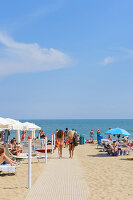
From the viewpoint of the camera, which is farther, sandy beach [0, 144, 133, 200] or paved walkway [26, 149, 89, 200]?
sandy beach [0, 144, 133, 200]

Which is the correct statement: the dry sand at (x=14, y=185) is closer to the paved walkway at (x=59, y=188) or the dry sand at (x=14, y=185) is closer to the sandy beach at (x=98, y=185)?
the sandy beach at (x=98, y=185)

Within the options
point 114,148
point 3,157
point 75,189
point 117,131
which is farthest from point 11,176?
point 117,131

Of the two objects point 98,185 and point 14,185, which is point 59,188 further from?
point 14,185

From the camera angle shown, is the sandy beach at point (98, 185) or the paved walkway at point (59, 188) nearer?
the paved walkway at point (59, 188)

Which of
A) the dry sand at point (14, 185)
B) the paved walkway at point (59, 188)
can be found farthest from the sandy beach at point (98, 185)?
the paved walkway at point (59, 188)

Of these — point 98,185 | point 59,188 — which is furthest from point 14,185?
point 98,185

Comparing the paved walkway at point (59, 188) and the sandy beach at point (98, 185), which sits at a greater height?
the paved walkway at point (59, 188)

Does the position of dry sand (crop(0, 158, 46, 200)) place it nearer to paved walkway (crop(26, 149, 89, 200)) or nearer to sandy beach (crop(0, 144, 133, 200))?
sandy beach (crop(0, 144, 133, 200))

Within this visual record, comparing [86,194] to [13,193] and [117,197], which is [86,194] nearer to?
[117,197]

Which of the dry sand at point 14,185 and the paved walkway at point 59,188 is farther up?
the paved walkway at point 59,188

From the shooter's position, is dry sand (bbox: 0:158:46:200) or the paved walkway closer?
the paved walkway

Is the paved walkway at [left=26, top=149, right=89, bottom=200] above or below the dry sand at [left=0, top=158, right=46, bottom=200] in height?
above

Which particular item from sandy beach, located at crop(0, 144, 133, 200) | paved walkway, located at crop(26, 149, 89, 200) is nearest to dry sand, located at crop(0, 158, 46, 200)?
sandy beach, located at crop(0, 144, 133, 200)

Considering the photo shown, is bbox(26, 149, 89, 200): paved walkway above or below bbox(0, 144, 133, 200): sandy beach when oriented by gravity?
above
